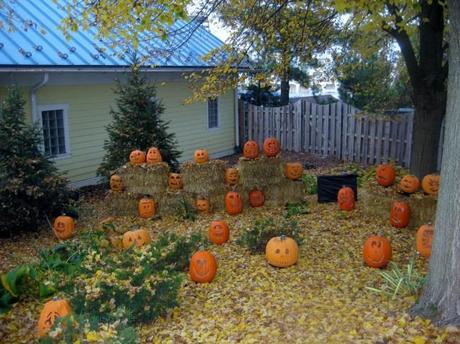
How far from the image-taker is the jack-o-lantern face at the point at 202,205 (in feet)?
→ 26.5

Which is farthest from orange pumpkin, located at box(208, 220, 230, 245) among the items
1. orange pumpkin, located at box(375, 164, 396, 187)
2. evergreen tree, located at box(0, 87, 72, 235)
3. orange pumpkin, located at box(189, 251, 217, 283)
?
evergreen tree, located at box(0, 87, 72, 235)

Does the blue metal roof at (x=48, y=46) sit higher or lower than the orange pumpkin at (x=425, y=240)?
higher

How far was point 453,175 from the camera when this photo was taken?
3682mm

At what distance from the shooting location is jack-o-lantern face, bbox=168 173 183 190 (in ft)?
26.7

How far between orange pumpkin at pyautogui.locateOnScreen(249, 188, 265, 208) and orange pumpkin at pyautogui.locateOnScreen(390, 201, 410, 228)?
2.41m

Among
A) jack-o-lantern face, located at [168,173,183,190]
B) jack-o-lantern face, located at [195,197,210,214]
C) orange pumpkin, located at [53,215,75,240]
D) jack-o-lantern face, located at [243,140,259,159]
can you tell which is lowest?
orange pumpkin, located at [53,215,75,240]

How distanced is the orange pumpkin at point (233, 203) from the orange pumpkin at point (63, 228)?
2635mm

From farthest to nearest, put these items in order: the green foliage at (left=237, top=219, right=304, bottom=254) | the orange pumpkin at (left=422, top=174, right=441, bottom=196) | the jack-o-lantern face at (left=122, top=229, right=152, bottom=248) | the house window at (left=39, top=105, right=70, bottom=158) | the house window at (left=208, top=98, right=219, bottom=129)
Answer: the house window at (left=208, top=98, right=219, bottom=129) < the house window at (left=39, top=105, right=70, bottom=158) < the orange pumpkin at (left=422, top=174, right=441, bottom=196) < the jack-o-lantern face at (left=122, top=229, right=152, bottom=248) < the green foliage at (left=237, top=219, right=304, bottom=254)

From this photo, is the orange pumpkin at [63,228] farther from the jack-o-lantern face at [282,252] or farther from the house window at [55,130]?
the jack-o-lantern face at [282,252]

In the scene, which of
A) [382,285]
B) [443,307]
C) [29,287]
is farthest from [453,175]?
[29,287]

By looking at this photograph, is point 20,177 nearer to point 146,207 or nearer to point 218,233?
point 146,207

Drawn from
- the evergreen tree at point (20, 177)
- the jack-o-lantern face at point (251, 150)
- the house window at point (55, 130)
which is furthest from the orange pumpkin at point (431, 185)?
the house window at point (55, 130)

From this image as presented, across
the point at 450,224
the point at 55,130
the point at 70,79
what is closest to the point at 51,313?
the point at 450,224

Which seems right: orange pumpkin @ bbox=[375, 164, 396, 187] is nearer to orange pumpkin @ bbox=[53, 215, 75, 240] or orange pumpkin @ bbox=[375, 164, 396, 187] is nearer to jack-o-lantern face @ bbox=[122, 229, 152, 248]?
jack-o-lantern face @ bbox=[122, 229, 152, 248]
